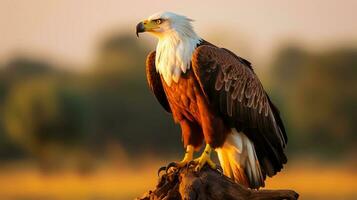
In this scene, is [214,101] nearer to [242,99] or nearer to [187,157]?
[242,99]

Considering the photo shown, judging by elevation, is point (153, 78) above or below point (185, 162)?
above

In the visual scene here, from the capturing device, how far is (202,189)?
795cm

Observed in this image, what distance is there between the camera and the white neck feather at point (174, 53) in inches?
340

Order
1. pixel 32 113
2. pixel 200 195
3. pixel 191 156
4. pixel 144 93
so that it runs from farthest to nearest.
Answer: pixel 144 93 < pixel 32 113 < pixel 191 156 < pixel 200 195

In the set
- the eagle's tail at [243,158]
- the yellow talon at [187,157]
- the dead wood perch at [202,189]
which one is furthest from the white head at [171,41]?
the dead wood perch at [202,189]

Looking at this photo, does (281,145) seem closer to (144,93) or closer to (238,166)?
(238,166)

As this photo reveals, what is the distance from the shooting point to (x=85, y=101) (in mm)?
28938

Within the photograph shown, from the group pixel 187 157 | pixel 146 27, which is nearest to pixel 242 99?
pixel 187 157

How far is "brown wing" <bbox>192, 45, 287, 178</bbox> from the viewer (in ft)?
28.5

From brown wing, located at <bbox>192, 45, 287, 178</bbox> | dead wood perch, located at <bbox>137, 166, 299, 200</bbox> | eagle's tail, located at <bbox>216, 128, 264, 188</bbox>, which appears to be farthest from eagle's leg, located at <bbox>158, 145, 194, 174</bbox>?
brown wing, located at <bbox>192, 45, 287, 178</bbox>

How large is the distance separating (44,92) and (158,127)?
376 cm

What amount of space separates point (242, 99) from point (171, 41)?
1025 millimetres

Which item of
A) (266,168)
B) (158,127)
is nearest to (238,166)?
(266,168)

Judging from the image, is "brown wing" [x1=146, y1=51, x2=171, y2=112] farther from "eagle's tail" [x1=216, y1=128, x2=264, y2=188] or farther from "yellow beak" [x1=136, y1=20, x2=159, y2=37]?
"eagle's tail" [x1=216, y1=128, x2=264, y2=188]
